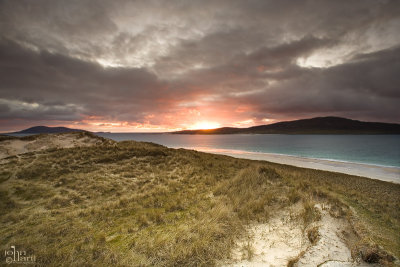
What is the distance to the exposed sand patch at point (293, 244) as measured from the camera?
4.59 m

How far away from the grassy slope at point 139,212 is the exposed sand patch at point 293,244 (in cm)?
45

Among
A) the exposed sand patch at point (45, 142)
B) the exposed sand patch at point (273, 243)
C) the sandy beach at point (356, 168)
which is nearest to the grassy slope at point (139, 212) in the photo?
the exposed sand patch at point (273, 243)

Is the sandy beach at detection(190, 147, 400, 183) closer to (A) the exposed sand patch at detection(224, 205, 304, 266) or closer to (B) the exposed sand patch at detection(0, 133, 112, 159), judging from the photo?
(A) the exposed sand patch at detection(224, 205, 304, 266)

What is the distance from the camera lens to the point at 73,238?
226 inches

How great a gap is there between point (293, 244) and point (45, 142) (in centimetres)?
3407

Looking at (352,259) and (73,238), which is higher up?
(352,259)

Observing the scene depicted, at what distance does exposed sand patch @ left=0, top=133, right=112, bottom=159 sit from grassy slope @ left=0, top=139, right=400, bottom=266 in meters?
9.28

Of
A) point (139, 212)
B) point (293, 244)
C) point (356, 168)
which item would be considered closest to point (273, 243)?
point (293, 244)

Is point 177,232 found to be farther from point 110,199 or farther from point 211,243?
point 110,199

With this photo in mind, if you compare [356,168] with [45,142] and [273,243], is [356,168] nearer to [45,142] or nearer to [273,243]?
[273,243]

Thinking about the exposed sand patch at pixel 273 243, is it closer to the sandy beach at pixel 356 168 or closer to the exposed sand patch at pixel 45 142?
the exposed sand patch at pixel 45 142

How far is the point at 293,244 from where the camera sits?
5.60 meters

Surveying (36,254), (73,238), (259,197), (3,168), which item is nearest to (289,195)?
(259,197)

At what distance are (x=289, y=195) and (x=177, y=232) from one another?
621cm
